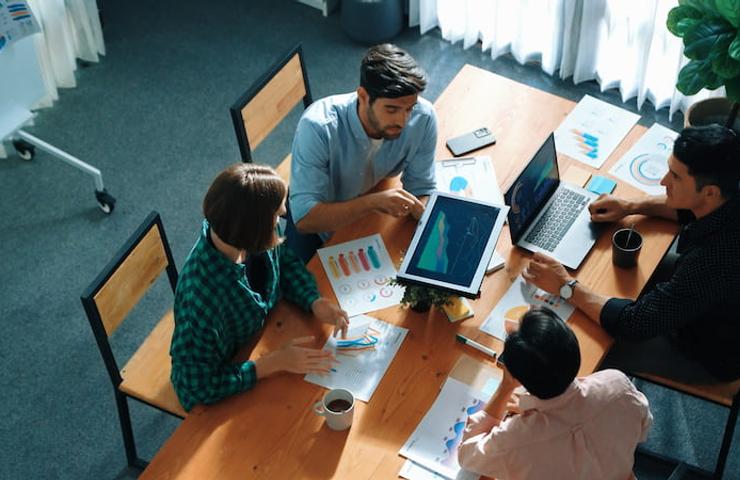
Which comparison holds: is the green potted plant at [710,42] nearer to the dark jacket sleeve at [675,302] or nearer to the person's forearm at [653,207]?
the person's forearm at [653,207]

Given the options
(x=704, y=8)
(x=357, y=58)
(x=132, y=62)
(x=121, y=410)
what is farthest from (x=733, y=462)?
(x=132, y=62)

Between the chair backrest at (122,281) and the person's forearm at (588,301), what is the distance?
121cm

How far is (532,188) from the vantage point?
2.74 m

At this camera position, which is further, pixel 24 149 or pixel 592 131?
pixel 24 149

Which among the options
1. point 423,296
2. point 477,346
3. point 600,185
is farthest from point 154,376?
point 600,185

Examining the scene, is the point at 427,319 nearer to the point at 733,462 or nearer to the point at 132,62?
the point at 733,462

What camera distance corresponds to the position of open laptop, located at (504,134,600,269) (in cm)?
269

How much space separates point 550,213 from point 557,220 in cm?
3

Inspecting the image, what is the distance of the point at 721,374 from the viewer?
2.67m

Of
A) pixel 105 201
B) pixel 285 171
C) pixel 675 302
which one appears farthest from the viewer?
pixel 105 201

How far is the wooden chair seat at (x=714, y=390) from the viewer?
268 cm

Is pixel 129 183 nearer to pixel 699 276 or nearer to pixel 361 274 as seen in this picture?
pixel 361 274

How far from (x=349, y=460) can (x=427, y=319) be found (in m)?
0.49

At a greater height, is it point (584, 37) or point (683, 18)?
point (683, 18)
